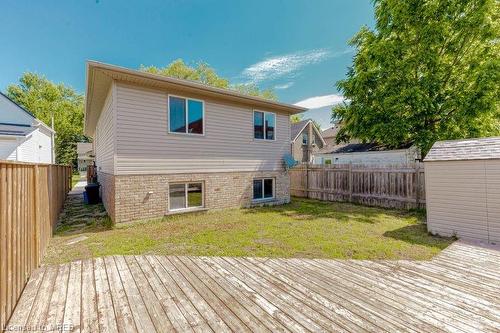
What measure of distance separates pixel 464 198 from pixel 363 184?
5.56 m

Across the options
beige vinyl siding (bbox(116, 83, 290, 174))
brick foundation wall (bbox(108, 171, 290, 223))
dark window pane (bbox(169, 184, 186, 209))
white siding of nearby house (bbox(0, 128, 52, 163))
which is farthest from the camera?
white siding of nearby house (bbox(0, 128, 52, 163))

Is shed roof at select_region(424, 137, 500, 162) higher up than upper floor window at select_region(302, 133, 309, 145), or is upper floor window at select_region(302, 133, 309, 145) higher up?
upper floor window at select_region(302, 133, 309, 145)

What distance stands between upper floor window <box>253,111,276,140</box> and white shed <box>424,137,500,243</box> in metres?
6.36

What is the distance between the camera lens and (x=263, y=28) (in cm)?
1595

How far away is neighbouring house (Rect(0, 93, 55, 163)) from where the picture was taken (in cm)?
1348

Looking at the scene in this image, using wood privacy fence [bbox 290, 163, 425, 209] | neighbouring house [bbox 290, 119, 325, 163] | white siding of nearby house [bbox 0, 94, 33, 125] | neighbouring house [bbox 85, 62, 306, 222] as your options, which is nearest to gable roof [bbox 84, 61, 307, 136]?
neighbouring house [bbox 85, 62, 306, 222]

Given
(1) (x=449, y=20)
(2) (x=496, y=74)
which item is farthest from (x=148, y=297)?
(1) (x=449, y=20)

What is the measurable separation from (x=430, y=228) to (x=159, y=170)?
8.59 m

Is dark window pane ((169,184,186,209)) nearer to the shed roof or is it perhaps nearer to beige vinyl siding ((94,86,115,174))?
beige vinyl siding ((94,86,115,174))

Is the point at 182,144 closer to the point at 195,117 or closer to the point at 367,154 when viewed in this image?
the point at 195,117

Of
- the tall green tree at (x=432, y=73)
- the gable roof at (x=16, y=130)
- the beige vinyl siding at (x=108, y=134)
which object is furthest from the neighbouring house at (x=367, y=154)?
the gable roof at (x=16, y=130)

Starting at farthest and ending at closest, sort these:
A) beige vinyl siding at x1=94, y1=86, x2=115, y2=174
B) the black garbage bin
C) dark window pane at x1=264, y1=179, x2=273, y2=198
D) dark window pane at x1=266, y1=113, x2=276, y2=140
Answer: the black garbage bin, dark window pane at x1=264, y1=179, x2=273, y2=198, dark window pane at x1=266, y1=113, x2=276, y2=140, beige vinyl siding at x1=94, y1=86, x2=115, y2=174

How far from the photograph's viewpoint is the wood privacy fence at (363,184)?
9.98 metres

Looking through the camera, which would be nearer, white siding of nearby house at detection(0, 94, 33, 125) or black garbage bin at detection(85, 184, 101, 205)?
black garbage bin at detection(85, 184, 101, 205)
